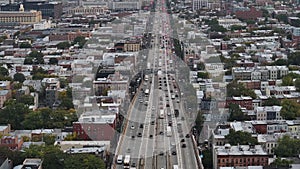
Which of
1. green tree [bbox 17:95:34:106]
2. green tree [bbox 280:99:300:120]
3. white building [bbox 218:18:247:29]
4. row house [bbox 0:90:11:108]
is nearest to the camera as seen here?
green tree [bbox 280:99:300:120]

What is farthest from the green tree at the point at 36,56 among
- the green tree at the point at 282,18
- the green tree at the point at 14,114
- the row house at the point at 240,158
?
the green tree at the point at 282,18

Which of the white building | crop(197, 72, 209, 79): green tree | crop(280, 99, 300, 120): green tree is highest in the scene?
the white building

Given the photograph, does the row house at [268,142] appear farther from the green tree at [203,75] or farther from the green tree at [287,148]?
the green tree at [203,75]

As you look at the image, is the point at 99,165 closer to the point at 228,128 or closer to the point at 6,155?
the point at 6,155

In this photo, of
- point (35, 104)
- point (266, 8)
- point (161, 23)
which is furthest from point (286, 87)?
point (266, 8)

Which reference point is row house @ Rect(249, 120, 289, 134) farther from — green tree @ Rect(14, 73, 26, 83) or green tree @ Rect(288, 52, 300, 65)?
green tree @ Rect(288, 52, 300, 65)

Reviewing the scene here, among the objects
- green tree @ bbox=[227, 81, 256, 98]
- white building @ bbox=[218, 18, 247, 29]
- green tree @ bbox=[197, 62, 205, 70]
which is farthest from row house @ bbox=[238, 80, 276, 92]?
white building @ bbox=[218, 18, 247, 29]
